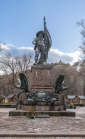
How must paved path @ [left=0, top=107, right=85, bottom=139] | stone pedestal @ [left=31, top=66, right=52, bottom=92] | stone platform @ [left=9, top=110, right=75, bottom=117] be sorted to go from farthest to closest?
1. stone pedestal @ [left=31, top=66, right=52, bottom=92]
2. stone platform @ [left=9, top=110, right=75, bottom=117]
3. paved path @ [left=0, top=107, right=85, bottom=139]

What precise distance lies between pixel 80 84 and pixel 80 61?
33562 millimetres

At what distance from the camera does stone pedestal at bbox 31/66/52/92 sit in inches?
436

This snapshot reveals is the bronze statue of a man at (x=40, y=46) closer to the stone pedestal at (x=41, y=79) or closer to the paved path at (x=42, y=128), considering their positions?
the stone pedestal at (x=41, y=79)

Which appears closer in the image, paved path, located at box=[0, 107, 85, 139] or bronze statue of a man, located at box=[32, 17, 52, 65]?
paved path, located at box=[0, 107, 85, 139]

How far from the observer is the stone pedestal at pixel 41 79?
11.1 metres

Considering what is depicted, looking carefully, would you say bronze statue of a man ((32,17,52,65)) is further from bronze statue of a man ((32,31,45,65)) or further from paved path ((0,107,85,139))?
paved path ((0,107,85,139))

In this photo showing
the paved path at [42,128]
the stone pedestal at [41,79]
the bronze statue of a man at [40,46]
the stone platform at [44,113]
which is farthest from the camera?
the bronze statue of a man at [40,46]

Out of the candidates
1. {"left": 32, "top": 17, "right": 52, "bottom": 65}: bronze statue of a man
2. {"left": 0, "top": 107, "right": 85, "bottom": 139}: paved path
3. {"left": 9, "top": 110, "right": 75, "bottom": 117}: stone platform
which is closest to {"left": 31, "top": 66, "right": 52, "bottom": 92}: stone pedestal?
{"left": 32, "top": 17, "right": 52, "bottom": 65}: bronze statue of a man

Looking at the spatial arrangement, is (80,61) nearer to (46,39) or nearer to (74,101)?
(46,39)

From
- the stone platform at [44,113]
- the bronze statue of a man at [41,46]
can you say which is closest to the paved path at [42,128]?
the stone platform at [44,113]

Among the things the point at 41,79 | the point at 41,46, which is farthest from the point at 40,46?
the point at 41,79

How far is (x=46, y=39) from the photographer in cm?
1370

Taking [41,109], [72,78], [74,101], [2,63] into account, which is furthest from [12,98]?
[41,109]

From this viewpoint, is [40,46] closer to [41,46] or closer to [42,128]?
[41,46]
